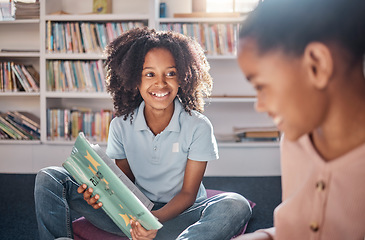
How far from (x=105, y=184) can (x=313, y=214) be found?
27.5 inches

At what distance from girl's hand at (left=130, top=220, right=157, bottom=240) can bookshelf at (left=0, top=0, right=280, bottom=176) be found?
1.81 meters

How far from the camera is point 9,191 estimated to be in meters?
2.51

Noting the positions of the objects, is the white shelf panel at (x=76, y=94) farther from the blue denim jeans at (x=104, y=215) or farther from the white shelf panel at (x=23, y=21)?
the blue denim jeans at (x=104, y=215)

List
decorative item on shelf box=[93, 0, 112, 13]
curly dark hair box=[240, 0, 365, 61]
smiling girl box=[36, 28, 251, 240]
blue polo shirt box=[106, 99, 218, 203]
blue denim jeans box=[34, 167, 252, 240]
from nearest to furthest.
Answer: curly dark hair box=[240, 0, 365, 61]
blue denim jeans box=[34, 167, 252, 240]
smiling girl box=[36, 28, 251, 240]
blue polo shirt box=[106, 99, 218, 203]
decorative item on shelf box=[93, 0, 112, 13]

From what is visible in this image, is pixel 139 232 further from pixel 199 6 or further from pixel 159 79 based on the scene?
pixel 199 6

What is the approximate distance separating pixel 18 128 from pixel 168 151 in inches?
77.8

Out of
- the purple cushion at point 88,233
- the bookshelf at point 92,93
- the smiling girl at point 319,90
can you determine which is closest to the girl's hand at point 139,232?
the purple cushion at point 88,233

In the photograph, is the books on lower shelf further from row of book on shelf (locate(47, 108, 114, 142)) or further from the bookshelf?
row of book on shelf (locate(47, 108, 114, 142))

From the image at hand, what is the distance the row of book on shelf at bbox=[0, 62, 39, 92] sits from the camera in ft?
9.80

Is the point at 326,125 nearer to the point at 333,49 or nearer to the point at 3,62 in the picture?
the point at 333,49

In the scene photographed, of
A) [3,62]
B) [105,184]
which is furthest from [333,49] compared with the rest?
[3,62]

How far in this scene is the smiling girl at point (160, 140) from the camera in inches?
52.1

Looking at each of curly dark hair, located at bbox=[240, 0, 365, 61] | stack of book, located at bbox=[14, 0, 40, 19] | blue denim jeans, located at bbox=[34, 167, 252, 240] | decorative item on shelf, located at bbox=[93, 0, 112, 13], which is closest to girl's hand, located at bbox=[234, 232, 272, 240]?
curly dark hair, located at bbox=[240, 0, 365, 61]

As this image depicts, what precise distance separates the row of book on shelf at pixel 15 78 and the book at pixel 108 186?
78.6 inches
